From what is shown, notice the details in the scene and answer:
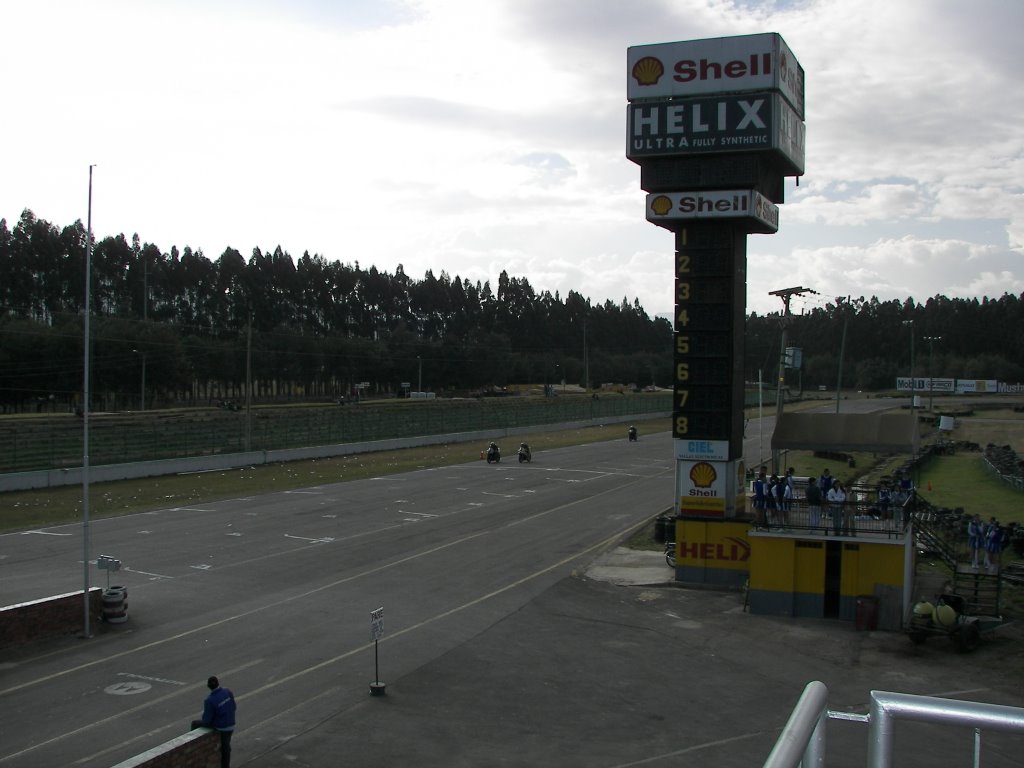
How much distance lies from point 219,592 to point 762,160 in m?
20.4

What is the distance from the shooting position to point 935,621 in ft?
67.8

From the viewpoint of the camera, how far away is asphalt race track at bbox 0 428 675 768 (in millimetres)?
15633

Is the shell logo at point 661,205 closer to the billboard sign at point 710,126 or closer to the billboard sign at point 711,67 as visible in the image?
the billboard sign at point 710,126

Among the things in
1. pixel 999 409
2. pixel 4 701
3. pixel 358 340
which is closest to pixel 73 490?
pixel 4 701

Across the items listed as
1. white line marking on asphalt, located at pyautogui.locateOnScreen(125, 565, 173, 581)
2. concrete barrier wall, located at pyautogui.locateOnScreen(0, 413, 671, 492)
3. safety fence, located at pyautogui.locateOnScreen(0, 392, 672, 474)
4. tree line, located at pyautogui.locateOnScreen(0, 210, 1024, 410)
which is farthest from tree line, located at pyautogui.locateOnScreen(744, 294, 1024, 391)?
white line marking on asphalt, located at pyautogui.locateOnScreen(125, 565, 173, 581)

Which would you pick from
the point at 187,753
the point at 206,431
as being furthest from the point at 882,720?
the point at 206,431

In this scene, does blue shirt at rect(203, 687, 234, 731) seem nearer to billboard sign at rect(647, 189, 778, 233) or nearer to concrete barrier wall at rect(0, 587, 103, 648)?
concrete barrier wall at rect(0, 587, 103, 648)

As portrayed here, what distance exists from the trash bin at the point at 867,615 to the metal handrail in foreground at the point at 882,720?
2054cm

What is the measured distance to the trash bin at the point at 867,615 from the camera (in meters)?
22.1

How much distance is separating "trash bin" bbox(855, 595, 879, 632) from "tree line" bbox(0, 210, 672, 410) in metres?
50.1

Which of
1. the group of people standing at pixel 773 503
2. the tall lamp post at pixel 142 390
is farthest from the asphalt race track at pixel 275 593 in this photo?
the tall lamp post at pixel 142 390

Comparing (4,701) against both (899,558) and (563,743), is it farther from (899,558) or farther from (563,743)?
(899,558)

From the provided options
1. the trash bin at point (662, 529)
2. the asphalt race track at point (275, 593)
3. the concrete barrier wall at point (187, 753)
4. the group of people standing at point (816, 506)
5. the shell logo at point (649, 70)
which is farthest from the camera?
the trash bin at point (662, 529)

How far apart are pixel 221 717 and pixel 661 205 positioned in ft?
65.1
